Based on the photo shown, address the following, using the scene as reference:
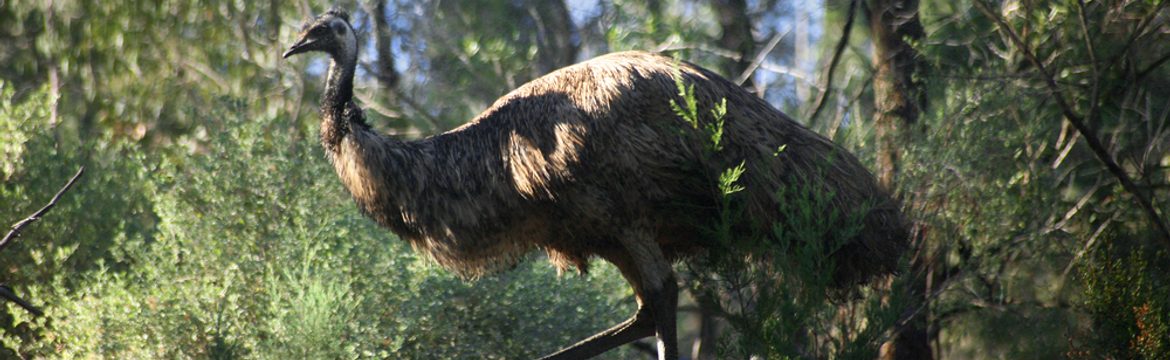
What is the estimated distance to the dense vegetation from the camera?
7086 millimetres

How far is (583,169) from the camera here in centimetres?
589

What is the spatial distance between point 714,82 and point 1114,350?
9.90ft

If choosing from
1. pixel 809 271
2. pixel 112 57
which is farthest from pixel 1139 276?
pixel 112 57

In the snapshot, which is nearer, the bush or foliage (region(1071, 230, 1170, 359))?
foliage (region(1071, 230, 1170, 359))

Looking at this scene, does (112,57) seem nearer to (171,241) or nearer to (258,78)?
(258,78)

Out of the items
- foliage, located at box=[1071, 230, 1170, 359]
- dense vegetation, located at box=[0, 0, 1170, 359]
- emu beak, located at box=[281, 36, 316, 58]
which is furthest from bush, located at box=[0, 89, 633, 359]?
foliage, located at box=[1071, 230, 1170, 359]

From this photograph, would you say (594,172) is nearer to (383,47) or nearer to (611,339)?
(611,339)

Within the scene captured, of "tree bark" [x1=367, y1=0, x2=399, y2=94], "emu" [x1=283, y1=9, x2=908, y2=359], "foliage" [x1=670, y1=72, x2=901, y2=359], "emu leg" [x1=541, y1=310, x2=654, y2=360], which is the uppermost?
"tree bark" [x1=367, y1=0, x2=399, y2=94]

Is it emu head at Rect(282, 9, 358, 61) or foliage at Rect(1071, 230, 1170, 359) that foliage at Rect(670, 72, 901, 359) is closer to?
emu head at Rect(282, 9, 358, 61)

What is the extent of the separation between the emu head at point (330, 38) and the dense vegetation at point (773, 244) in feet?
3.83

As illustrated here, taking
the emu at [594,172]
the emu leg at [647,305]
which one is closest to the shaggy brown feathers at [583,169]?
the emu at [594,172]

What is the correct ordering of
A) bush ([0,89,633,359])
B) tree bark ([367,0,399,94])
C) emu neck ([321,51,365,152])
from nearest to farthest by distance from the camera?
emu neck ([321,51,365,152]) → bush ([0,89,633,359]) → tree bark ([367,0,399,94])

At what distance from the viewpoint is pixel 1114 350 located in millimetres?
7555

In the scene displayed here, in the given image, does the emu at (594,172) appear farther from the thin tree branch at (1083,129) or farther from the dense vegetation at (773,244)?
the thin tree branch at (1083,129)
